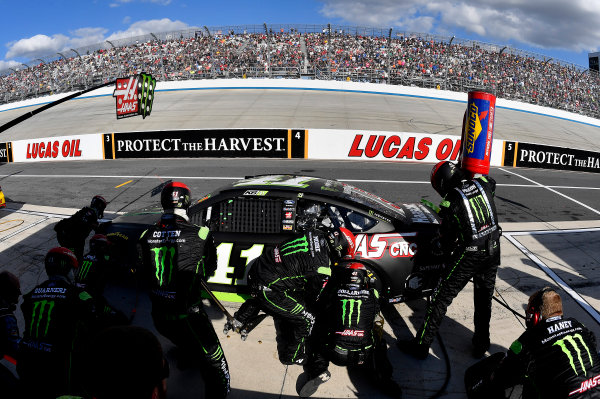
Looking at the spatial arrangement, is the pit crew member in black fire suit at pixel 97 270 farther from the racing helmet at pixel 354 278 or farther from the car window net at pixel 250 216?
the racing helmet at pixel 354 278

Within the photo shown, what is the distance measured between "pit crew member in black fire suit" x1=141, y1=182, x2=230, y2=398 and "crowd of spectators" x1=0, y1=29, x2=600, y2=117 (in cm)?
2843

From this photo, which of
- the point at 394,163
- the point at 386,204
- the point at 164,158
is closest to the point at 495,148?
the point at 394,163

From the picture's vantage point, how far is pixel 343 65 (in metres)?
30.3

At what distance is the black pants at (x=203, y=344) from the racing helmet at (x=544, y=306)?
91.4 inches

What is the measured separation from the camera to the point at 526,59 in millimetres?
32281

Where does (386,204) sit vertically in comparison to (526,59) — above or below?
below

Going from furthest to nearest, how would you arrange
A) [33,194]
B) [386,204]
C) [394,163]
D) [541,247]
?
[394,163], [33,194], [541,247], [386,204]

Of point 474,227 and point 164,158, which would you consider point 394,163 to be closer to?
point 164,158

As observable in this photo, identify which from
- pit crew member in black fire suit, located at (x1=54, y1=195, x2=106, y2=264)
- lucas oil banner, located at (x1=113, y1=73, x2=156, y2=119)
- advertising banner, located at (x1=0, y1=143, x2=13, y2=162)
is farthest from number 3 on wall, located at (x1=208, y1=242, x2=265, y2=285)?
advertising banner, located at (x1=0, y1=143, x2=13, y2=162)

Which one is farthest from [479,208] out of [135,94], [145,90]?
[135,94]

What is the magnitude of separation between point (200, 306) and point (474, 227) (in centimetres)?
259

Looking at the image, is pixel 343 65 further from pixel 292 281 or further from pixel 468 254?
pixel 292 281

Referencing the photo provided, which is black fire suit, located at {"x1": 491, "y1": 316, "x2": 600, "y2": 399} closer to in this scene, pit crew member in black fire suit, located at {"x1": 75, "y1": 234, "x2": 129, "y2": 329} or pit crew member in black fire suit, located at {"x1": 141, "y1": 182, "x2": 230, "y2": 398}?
pit crew member in black fire suit, located at {"x1": 141, "y1": 182, "x2": 230, "y2": 398}

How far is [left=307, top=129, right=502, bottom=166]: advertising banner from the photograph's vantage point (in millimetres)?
14094
